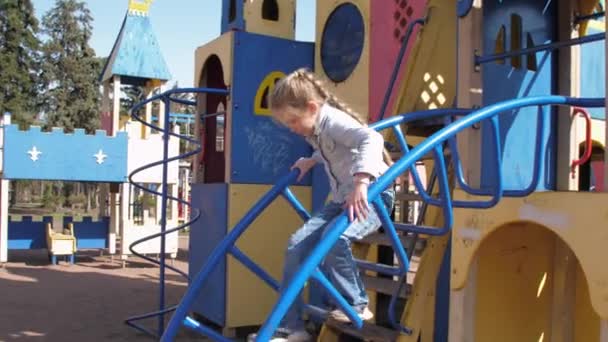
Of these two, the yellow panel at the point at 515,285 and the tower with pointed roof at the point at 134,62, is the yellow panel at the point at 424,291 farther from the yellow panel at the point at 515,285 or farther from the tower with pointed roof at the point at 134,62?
the tower with pointed roof at the point at 134,62

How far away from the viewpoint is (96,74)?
117 ft

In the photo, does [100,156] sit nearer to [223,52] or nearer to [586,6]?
[223,52]

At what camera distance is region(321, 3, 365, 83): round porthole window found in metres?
5.51

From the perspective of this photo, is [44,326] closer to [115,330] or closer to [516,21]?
[115,330]

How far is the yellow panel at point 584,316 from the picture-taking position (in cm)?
397

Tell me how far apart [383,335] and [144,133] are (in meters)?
9.28

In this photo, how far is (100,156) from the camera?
420 inches

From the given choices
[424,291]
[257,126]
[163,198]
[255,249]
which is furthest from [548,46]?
[163,198]

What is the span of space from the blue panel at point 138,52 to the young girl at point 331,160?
1057 cm

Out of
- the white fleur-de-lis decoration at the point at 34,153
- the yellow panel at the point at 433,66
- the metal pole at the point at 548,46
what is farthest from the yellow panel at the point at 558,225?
the white fleur-de-lis decoration at the point at 34,153

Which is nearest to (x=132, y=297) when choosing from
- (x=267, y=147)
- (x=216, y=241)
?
(x=216, y=241)

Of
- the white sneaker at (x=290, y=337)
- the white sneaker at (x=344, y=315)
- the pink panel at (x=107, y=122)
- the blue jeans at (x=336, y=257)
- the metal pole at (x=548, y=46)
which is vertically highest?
the pink panel at (x=107, y=122)

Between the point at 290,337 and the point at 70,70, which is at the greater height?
the point at 70,70

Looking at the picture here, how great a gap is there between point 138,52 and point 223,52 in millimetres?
7469
